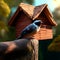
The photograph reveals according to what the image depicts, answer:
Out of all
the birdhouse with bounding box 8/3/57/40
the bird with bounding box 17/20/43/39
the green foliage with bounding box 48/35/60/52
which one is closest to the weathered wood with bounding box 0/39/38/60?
the bird with bounding box 17/20/43/39

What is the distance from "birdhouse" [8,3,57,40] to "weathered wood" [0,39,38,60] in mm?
1250

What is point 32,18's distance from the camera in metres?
1.73

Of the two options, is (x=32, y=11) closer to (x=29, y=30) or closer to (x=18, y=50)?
(x=29, y=30)

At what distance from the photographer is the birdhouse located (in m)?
1.82

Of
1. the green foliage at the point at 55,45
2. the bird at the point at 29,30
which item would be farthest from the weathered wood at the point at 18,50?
the green foliage at the point at 55,45

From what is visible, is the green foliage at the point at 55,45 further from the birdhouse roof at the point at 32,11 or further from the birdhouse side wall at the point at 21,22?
the birdhouse side wall at the point at 21,22

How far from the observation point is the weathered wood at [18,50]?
405 millimetres

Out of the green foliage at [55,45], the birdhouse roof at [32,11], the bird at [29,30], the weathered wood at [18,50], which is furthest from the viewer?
the green foliage at [55,45]

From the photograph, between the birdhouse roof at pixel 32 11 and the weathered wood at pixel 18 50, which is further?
the birdhouse roof at pixel 32 11

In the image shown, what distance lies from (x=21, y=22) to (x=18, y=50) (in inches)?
60.0

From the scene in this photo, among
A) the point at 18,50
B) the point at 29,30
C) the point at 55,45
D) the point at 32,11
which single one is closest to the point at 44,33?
the point at 32,11

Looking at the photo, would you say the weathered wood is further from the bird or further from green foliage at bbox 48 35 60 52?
green foliage at bbox 48 35 60 52

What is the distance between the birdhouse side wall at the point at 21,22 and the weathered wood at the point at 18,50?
1.28m

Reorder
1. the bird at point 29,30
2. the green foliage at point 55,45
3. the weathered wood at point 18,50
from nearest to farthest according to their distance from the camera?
the weathered wood at point 18,50 < the bird at point 29,30 < the green foliage at point 55,45
